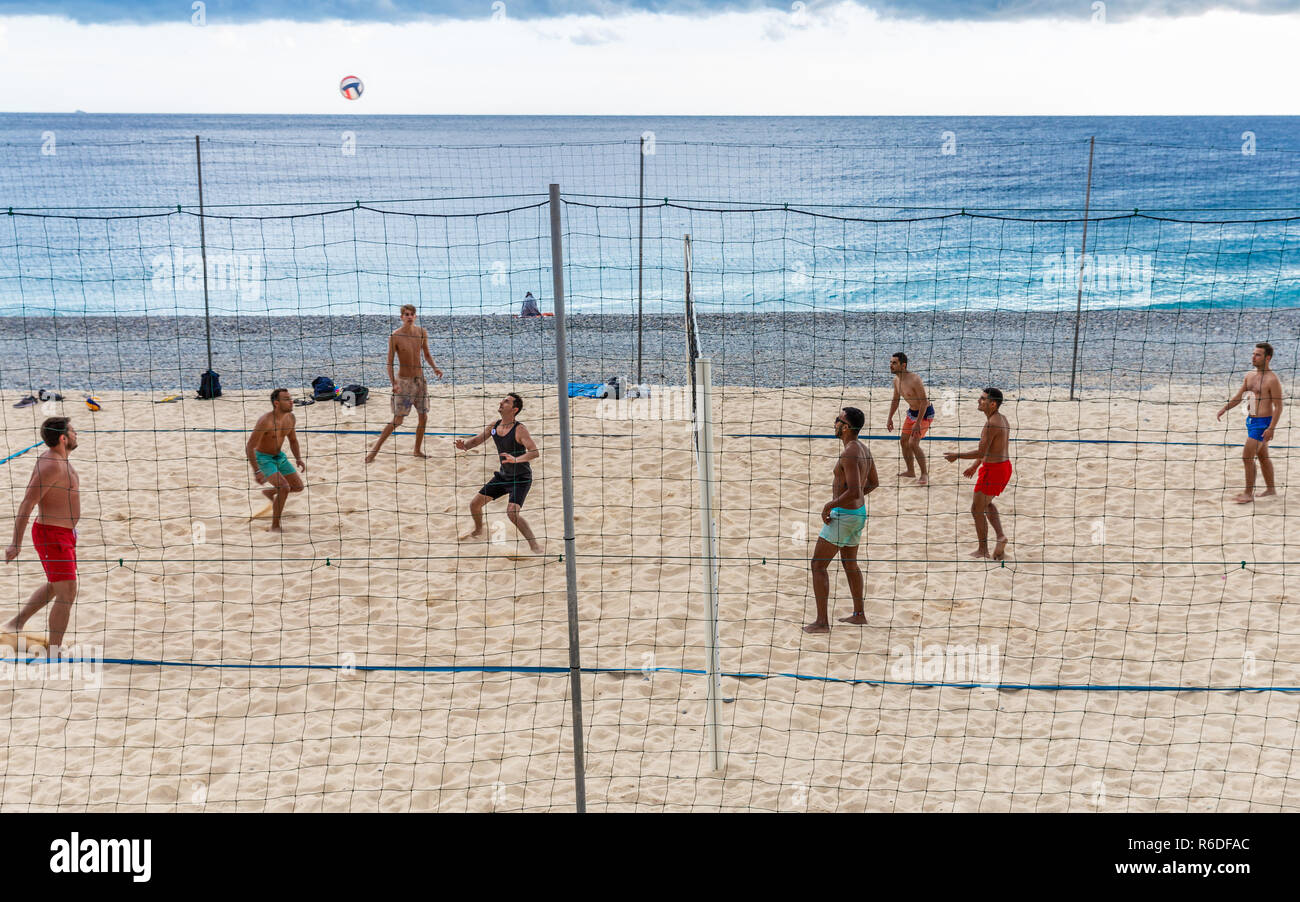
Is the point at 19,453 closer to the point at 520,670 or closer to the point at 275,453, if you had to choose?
the point at 275,453

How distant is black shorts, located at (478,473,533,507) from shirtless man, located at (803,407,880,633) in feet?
8.14

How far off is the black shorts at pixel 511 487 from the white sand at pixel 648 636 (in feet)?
1.60

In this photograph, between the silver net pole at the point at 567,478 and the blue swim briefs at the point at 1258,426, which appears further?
the blue swim briefs at the point at 1258,426

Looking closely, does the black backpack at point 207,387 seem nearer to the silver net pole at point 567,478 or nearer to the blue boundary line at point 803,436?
the blue boundary line at point 803,436

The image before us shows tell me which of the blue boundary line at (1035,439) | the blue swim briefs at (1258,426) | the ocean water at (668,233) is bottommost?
the blue boundary line at (1035,439)

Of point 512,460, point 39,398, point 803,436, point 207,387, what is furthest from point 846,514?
point 39,398

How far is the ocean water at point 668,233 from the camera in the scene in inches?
1006

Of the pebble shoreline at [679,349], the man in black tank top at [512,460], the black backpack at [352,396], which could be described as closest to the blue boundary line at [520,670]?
the man in black tank top at [512,460]

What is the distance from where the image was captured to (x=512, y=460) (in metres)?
7.95

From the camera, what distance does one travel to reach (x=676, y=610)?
722cm

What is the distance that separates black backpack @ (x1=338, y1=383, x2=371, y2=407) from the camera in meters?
12.2

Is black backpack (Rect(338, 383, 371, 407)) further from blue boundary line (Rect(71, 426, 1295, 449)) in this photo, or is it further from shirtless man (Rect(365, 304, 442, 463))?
shirtless man (Rect(365, 304, 442, 463))
